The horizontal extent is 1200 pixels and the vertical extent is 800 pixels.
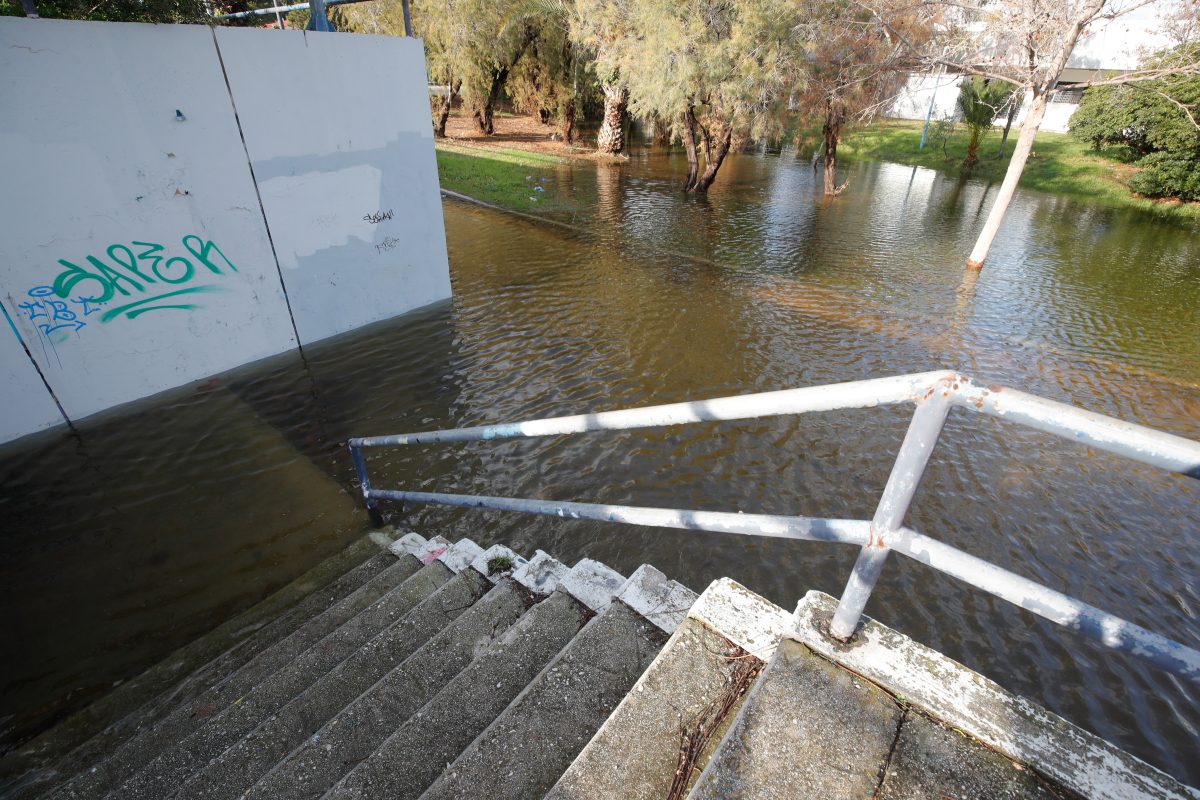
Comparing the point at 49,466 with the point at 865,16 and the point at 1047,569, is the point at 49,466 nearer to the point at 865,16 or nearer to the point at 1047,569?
the point at 1047,569

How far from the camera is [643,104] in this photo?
55.1 ft

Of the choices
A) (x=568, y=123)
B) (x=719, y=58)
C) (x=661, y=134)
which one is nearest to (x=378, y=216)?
(x=719, y=58)

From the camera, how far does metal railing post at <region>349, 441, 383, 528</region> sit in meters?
4.44

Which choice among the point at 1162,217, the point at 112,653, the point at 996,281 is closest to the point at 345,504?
the point at 112,653

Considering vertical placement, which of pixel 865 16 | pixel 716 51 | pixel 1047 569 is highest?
pixel 865 16

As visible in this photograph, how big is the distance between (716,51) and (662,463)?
41.4 feet

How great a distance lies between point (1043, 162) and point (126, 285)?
32078mm

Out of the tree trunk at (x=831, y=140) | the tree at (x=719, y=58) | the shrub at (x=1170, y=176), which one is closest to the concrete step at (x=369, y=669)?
the tree at (x=719, y=58)

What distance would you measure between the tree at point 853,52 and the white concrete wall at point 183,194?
411 inches

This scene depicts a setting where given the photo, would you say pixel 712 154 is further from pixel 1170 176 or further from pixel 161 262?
pixel 161 262

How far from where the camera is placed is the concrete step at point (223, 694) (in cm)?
256

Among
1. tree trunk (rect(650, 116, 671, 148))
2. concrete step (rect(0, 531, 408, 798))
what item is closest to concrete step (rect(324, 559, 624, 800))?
concrete step (rect(0, 531, 408, 798))

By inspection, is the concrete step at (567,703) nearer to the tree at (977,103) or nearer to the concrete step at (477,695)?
the concrete step at (477,695)

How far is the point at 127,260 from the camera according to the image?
6145 mm
